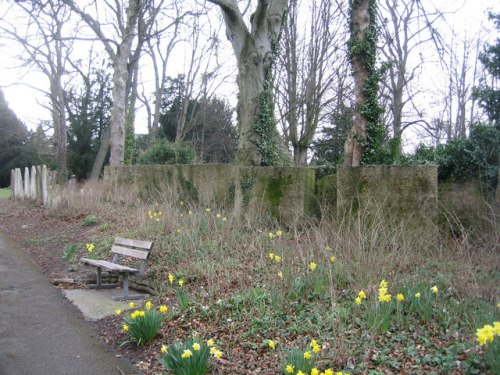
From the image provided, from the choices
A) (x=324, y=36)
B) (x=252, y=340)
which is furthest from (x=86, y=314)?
→ (x=324, y=36)

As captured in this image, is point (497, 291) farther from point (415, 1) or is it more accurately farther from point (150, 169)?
point (150, 169)

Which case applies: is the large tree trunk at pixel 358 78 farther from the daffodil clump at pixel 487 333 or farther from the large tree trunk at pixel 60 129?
the large tree trunk at pixel 60 129

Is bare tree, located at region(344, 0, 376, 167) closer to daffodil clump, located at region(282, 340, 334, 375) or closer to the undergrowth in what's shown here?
the undergrowth

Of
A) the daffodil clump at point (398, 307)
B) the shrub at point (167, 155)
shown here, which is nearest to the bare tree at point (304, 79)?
the shrub at point (167, 155)

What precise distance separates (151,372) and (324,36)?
17.0 m

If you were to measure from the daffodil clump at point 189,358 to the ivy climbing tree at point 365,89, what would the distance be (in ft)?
24.8

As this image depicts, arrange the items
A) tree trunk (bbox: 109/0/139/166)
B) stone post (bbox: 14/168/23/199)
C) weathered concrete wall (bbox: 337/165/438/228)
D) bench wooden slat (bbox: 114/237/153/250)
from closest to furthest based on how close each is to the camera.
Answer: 1. bench wooden slat (bbox: 114/237/153/250)
2. weathered concrete wall (bbox: 337/165/438/228)
3. tree trunk (bbox: 109/0/139/166)
4. stone post (bbox: 14/168/23/199)

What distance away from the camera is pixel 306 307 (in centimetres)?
455

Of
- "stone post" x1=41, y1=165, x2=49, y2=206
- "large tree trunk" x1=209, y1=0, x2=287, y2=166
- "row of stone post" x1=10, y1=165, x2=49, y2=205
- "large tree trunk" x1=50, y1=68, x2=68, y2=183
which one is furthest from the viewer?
"large tree trunk" x1=50, y1=68, x2=68, y2=183

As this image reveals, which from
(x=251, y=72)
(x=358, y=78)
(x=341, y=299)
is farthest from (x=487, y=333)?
(x=251, y=72)

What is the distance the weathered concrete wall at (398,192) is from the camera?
22.8ft

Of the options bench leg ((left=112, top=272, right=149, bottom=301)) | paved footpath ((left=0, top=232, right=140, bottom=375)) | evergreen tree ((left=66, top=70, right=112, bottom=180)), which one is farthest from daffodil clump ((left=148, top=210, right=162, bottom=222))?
evergreen tree ((left=66, top=70, right=112, bottom=180))

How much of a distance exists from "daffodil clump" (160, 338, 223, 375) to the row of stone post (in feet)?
43.2

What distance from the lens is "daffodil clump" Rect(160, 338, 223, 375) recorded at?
11.6 ft
